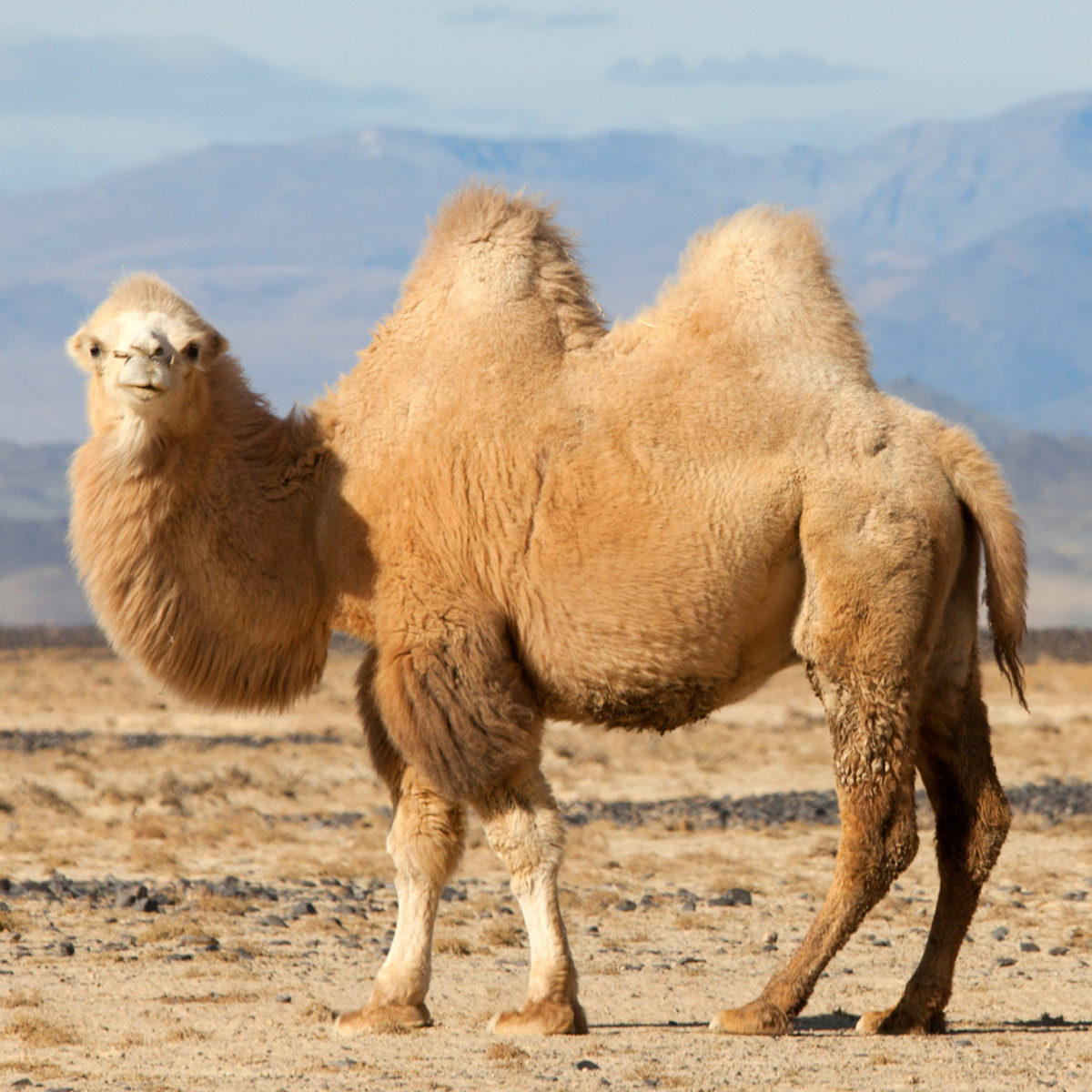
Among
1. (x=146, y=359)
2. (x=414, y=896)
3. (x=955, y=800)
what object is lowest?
(x=414, y=896)

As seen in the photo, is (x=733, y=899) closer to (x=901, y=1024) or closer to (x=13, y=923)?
(x=901, y=1024)

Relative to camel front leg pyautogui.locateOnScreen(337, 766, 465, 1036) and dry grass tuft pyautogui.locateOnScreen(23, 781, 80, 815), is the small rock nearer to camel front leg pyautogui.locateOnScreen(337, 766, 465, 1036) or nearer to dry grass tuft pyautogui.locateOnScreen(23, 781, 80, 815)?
camel front leg pyautogui.locateOnScreen(337, 766, 465, 1036)

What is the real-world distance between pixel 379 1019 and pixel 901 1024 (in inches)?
78.6

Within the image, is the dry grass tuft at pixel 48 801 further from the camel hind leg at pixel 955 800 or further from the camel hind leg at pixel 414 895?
the camel hind leg at pixel 955 800

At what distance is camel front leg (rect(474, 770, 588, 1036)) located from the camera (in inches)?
261

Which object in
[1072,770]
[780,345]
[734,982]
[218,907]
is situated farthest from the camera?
[1072,770]

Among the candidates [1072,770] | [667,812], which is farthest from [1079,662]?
[667,812]

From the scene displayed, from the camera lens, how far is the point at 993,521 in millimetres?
6879

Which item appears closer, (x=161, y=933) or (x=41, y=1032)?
(x=41, y=1032)

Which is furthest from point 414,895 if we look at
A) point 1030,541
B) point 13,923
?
point 1030,541

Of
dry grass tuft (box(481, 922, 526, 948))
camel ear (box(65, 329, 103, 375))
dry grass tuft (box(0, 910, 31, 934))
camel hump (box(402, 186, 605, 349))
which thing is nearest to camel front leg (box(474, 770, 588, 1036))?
camel hump (box(402, 186, 605, 349))

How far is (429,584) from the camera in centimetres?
676

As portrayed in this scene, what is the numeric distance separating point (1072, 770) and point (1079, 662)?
25116 millimetres

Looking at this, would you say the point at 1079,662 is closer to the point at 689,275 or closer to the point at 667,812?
the point at 667,812
